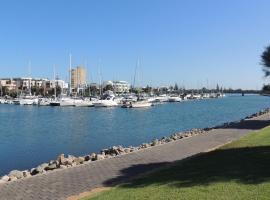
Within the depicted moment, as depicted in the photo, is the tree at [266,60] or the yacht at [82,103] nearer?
the tree at [266,60]

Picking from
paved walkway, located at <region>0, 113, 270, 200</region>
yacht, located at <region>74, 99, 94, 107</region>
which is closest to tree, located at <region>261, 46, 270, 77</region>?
paved walkway, located at <region>0, 113, 270, 200</region>

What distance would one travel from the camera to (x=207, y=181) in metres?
10.9

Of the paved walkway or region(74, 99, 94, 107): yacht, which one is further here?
region(74, 99, 94, 107): yacht

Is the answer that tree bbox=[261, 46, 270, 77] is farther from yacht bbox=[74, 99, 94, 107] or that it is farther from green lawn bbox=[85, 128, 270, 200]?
yacht bbox=[74, 99, 94, 107]

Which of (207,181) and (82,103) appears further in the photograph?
(82,103)

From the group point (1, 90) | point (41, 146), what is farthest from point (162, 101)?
point (41, 146)

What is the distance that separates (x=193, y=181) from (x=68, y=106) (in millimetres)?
100651

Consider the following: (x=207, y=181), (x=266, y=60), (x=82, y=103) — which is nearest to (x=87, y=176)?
(x=207, y=181)

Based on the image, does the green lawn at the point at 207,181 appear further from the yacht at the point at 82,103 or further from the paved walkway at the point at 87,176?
the yacht at the point at 82,103

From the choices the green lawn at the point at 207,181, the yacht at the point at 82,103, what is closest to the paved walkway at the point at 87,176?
the green lawn at the point at 207,181

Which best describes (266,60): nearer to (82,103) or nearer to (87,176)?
(87,176)

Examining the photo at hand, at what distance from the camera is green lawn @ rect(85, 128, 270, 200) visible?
9.54 m

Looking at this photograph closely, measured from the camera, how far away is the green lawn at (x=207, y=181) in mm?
9539

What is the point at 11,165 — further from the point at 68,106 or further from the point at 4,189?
the point at 68,106
